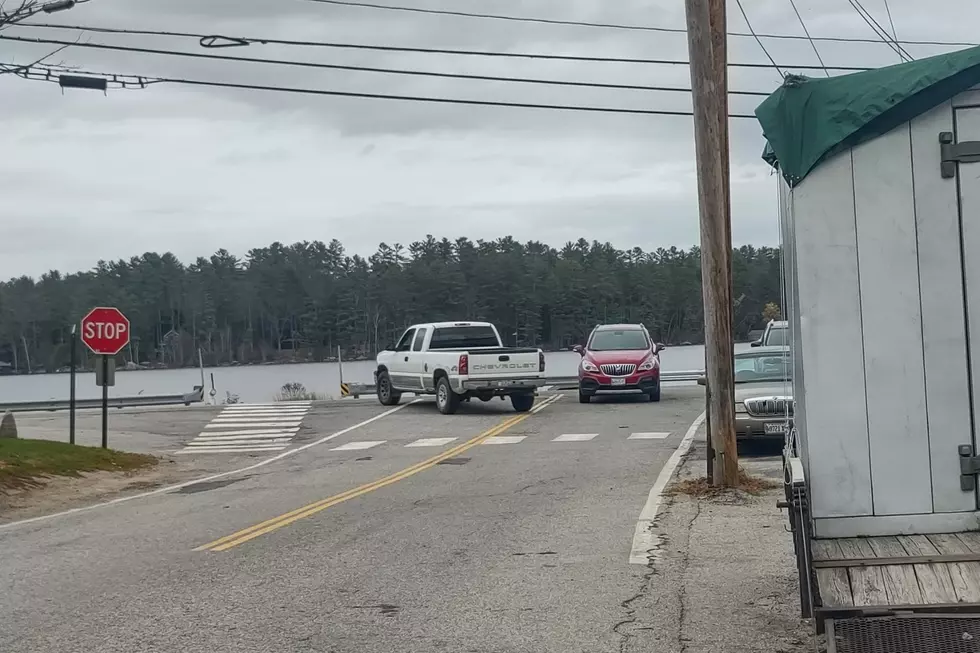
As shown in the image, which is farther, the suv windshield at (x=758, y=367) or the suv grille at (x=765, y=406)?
the suv windshield at (x=758, y=367)

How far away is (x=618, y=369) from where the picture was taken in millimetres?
27391

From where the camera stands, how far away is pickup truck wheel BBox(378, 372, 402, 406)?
29.4m

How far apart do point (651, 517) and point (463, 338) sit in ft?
55.3

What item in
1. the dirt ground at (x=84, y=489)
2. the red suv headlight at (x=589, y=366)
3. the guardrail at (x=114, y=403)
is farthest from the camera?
the guardrail at (x=114, y=403)

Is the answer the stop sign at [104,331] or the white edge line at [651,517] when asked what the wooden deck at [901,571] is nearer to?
the white edge line at [651,517]

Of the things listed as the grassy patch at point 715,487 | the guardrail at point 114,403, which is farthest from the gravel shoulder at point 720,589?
the guardrail at point 114,403

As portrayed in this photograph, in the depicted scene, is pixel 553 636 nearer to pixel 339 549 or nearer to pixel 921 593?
pixel 921 593

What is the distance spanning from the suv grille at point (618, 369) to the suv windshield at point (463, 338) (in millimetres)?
2823

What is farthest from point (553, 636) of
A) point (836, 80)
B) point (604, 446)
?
point (604, 446)

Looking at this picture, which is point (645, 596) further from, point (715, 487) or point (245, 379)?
point (245, 379)

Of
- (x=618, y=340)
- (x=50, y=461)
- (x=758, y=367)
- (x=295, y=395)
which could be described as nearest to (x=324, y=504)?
(x=50, y=461)

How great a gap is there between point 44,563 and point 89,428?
55.1 feet

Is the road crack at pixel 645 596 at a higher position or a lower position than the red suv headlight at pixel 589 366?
lower

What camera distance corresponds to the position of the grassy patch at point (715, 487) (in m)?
12.8
